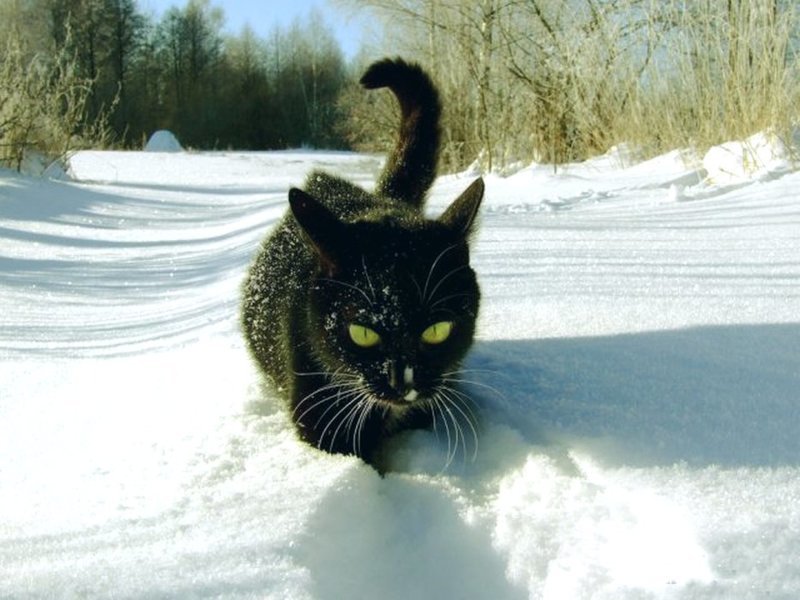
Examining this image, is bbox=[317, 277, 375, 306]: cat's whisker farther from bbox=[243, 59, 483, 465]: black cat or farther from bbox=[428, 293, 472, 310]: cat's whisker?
bbox=[428, 293, 472, 310]: cat's whisker

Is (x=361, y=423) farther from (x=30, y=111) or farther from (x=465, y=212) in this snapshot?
(x=30, y=111)

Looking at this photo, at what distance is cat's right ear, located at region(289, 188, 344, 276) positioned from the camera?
141 cm

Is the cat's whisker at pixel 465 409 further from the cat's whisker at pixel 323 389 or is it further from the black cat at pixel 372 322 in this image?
the cat's whisker at pixel 323 389

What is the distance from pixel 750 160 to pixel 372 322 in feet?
11.7

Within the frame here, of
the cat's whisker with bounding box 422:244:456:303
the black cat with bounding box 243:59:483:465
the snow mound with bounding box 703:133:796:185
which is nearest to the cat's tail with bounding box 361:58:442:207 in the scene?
the black cat with bounding box 243:59:483:465

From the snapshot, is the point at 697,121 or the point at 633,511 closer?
the point at 633,511

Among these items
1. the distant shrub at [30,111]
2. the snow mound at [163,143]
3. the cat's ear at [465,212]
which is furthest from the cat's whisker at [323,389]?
the snow mound at [163,143]

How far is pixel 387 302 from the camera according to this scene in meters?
1.39

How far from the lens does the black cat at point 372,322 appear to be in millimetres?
1413

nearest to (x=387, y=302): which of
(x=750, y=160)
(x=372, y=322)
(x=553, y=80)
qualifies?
(x=372, y=322)

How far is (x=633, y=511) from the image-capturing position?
109 cm

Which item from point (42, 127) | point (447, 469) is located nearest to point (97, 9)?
point (42, 127)

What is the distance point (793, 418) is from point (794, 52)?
3765 millimetres

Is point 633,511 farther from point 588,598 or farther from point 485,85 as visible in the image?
point 485,85
